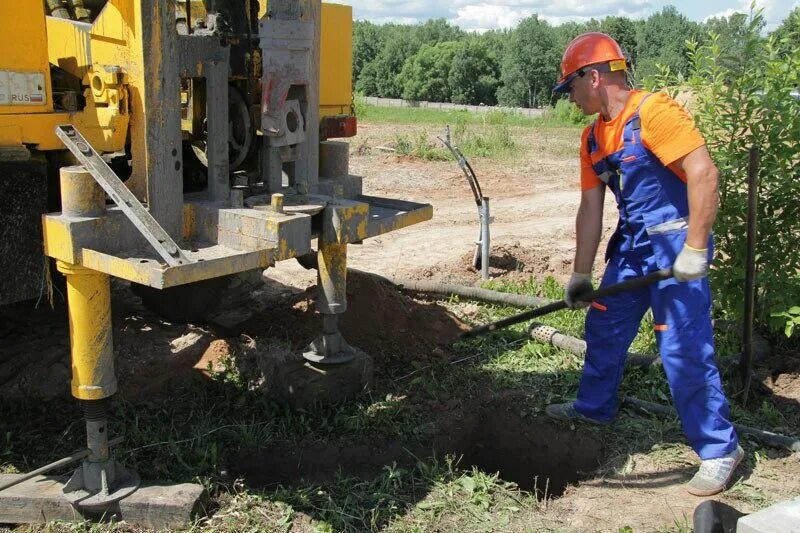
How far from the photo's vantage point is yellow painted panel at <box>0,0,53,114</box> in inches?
137

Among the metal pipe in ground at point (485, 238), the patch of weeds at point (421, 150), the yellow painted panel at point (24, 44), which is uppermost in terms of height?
the yellow painted panel at point (24, 44)

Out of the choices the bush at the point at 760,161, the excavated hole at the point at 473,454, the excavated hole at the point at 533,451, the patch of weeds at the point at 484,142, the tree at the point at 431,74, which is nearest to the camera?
the excavated hole at the point at 473,454

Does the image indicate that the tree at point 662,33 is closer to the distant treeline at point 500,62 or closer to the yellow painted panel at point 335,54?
the distant treeline at point 500,62

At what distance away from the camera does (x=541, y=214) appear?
10844mm

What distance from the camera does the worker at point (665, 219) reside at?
3.70m

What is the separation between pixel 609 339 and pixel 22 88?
318 cm

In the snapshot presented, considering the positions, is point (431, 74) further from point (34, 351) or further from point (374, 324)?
point (34, 351)

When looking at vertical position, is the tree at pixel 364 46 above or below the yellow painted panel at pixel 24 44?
above

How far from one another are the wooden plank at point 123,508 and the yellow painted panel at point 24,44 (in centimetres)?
171

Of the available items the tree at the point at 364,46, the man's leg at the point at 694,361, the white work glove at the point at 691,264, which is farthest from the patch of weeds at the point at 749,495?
the tree at the point at 364,46

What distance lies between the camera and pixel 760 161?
4953 mm

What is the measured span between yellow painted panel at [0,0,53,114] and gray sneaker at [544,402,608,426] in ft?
10.2

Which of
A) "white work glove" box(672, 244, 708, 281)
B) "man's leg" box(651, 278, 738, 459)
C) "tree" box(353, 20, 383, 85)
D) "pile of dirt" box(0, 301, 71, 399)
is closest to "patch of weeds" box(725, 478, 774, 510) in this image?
"man's leg" box(651, 278, 738, 459)

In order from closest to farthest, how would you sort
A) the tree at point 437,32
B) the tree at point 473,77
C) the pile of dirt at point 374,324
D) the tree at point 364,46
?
the pile of dirt at point 374,324 → the tree at point 473,77 → the tree at point 364,46 → the tree at point 437,32
